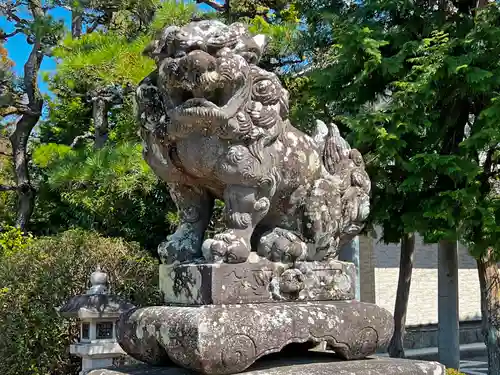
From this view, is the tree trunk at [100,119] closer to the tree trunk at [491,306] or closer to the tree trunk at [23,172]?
the tree trunk at [23,172]

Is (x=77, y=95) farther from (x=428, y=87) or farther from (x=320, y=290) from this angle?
(x=320, y=290)

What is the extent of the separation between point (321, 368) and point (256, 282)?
19.5 inches

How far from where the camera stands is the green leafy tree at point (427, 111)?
20.2ft

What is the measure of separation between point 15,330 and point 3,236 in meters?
1.88

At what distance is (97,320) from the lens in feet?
21.6

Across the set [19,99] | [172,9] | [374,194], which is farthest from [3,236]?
[374,194]

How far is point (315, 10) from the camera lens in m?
8.05

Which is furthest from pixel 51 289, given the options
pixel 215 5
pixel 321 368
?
pixel 321 368

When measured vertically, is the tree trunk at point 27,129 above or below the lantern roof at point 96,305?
above

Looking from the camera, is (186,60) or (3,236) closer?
(186,60)

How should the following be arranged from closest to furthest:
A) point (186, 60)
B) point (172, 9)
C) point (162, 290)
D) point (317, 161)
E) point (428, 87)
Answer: point (186, 60)
point (162, 290)
point (317, 161)
point (428, 87)
point (172, 9)

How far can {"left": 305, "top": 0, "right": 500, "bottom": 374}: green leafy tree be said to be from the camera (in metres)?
6.14

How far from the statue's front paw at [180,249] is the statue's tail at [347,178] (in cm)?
80

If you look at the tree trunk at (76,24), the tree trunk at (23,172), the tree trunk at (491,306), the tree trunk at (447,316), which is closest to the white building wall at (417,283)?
the tree trunk at (447,316)
